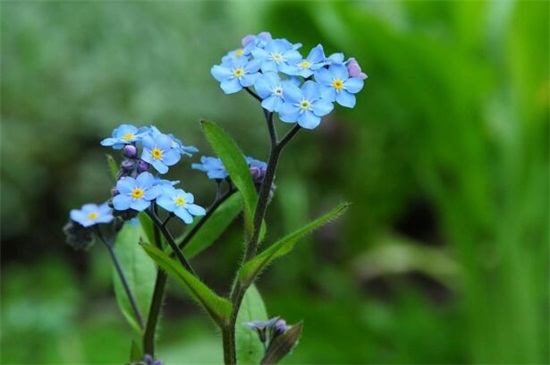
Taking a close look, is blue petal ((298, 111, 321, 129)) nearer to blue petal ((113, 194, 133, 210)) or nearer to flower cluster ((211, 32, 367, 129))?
flower cluster ((211, 32, 367, 129))

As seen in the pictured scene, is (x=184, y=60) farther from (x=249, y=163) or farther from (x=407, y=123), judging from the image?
(x=249, y=163)

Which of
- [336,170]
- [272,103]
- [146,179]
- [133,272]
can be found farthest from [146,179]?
[336,170]

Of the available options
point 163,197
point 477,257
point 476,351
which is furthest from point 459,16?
point 163,197

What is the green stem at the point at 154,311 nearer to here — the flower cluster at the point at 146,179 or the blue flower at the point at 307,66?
the flower cluster at the point at 146,179

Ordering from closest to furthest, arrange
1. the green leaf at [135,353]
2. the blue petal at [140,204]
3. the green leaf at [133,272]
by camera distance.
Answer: the blue petal at [140,204]
the green leaf at [135,353]
the green leaf at [133,272]

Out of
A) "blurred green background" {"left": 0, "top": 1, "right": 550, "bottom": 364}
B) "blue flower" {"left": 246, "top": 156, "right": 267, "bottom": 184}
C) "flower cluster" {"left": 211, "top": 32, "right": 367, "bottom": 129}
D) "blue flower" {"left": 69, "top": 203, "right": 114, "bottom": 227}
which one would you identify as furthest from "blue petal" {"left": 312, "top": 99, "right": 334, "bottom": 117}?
"blurred green background" {"left": 0, "top": 1, "right": 550, "bottom": 364}

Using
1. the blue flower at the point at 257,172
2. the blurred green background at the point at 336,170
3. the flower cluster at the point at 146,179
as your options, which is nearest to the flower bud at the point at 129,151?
the flower cluster at the point at 146,179

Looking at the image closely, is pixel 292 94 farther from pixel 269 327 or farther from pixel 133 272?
pixel 133 272
